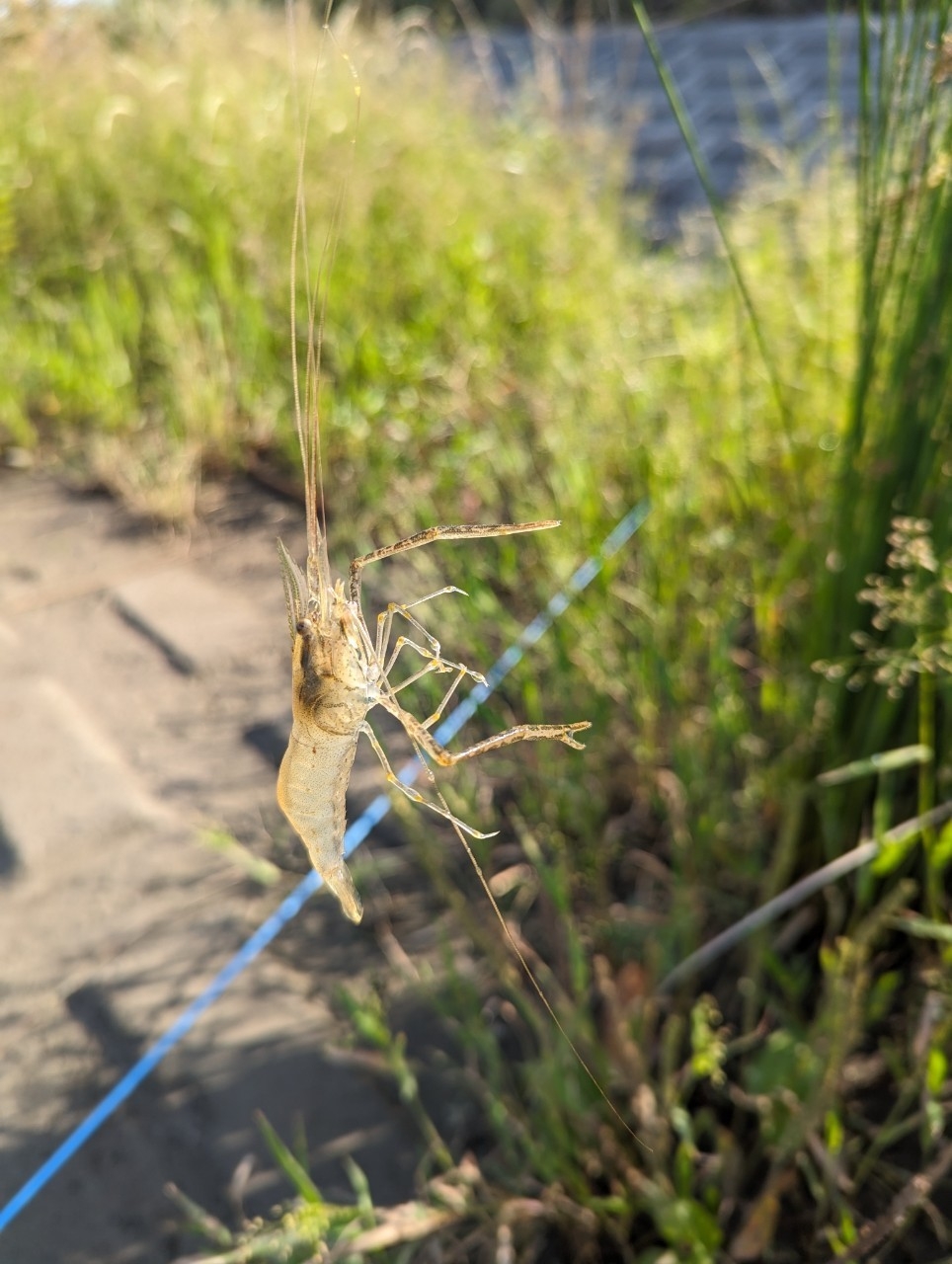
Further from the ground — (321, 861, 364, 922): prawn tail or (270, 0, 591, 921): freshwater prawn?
(270, 0, 591, 921): freshwater prawn

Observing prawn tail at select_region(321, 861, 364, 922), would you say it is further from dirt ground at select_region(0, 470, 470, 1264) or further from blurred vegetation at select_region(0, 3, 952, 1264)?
dirt ground at select_region(0, 470, 470, 1264)

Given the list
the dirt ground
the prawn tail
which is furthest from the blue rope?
the prawn tail

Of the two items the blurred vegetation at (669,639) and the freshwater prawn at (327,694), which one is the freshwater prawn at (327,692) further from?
the blurred vegetation at (669,639)

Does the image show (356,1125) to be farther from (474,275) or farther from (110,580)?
(474,275)

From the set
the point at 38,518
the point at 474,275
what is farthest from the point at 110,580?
the point at 474,275

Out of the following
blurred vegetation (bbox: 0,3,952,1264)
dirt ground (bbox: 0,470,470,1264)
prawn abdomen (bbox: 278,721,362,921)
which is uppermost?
prawn abdomen (bbox: 278,721,362,921)

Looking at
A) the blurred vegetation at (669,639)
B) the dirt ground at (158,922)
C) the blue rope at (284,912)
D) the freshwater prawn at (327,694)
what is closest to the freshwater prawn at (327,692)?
the freshwater prawn at (327,694)
